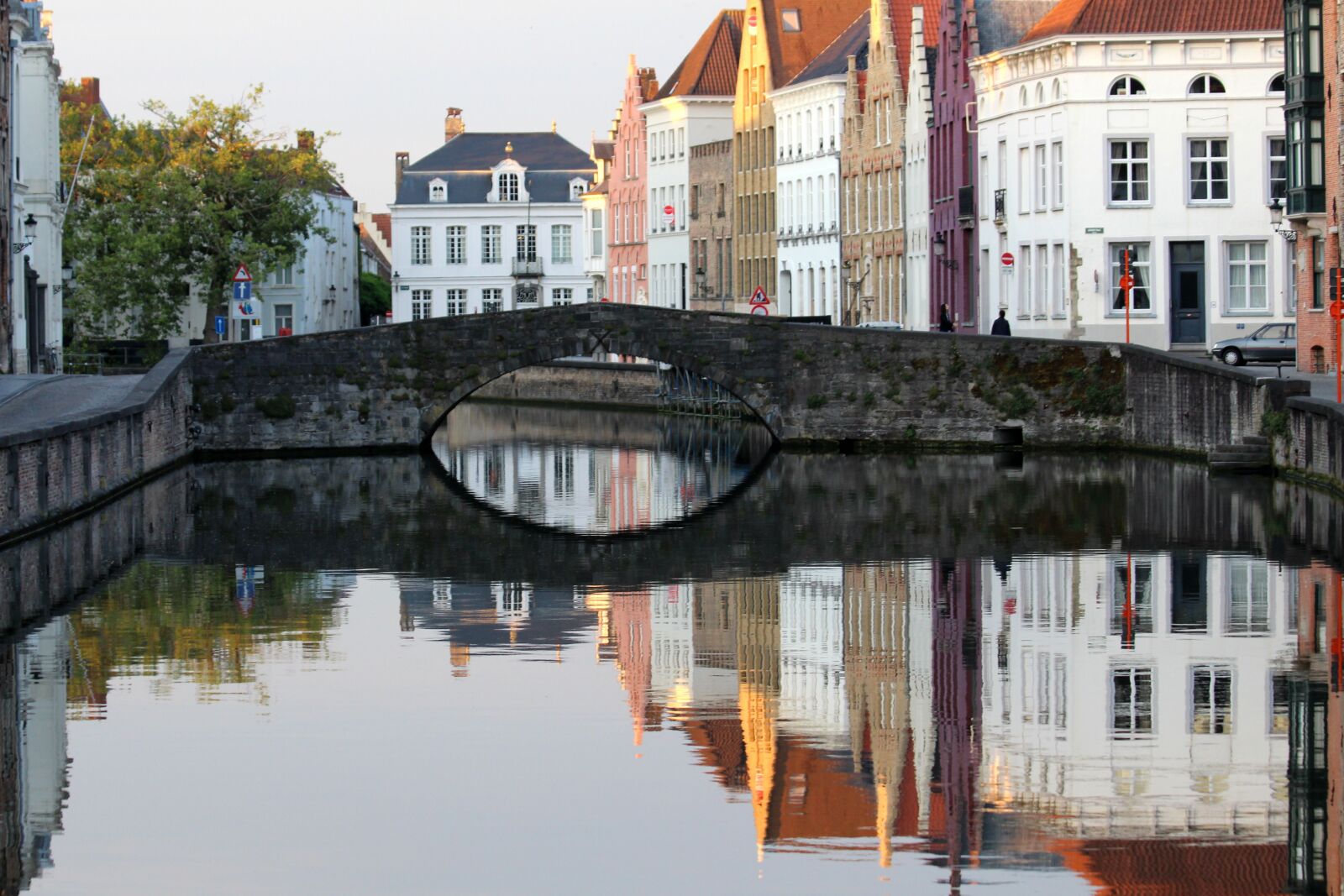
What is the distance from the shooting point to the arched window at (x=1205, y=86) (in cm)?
5459

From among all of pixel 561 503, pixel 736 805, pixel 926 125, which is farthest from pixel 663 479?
pixel 736 805

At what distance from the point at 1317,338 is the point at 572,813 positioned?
1416 inches

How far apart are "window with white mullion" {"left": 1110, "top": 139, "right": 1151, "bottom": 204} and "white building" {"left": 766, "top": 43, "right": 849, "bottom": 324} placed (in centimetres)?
2082

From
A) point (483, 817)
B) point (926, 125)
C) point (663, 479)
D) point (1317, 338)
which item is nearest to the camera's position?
point (483, 817)

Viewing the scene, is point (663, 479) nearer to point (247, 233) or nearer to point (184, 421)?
point (184, 421)

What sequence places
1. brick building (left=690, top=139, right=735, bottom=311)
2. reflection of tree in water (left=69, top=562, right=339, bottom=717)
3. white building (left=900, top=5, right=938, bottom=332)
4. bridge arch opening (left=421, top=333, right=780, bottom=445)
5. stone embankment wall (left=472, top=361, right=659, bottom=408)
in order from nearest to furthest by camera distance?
reflection of tree in water (left=69, top=562, right=339, bottom=717) → bridge arch opening (left=421, top=333, right=780, bottom=445) → white building (left=900, top=5, right=938, bottom=332) → stone embankment wall (left=472, top=361, right=659, bottom=408) → brick building (left=690, top=139, right=735, bottom=311)

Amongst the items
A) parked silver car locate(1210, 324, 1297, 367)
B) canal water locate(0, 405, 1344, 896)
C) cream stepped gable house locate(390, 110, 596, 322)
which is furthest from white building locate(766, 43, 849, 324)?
canal water locate(0, 405, 1344, 896)

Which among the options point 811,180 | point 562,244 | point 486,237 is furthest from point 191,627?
point 562,244

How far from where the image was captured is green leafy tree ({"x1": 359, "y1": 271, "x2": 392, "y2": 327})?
140 metres

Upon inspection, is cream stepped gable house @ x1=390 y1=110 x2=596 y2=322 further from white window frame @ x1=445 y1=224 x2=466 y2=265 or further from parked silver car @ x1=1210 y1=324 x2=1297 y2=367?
parked silver car @ x1=1210 y1=324 x2=1297 y2=367

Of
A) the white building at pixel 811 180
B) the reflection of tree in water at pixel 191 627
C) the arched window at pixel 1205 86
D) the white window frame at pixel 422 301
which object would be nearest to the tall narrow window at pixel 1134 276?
the arched window at pixel 1205 86

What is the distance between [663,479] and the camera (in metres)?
43.7

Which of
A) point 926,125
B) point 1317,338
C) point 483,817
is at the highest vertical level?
point 926,125

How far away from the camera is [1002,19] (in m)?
61.7
